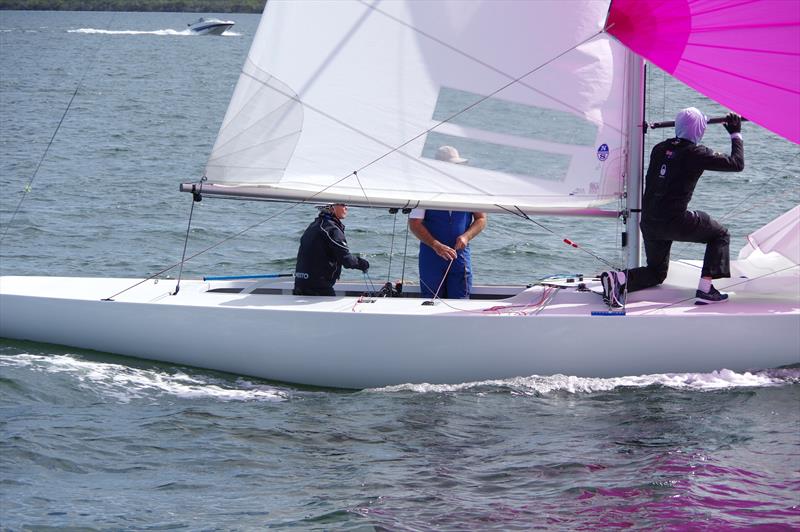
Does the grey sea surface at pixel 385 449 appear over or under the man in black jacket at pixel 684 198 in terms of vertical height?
under

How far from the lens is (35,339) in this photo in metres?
8.02

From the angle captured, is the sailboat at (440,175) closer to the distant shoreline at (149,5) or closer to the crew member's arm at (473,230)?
the crew member's arm at (473,230)

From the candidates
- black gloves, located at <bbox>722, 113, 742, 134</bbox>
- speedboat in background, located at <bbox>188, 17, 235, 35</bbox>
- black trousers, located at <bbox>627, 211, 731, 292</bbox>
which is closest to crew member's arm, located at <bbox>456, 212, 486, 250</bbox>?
black trousers, located at <bbox>627, 211, 731, 292</bbox>

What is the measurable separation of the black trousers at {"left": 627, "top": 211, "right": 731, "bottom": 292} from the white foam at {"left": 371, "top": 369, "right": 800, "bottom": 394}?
0.63m

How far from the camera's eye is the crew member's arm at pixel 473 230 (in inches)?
307

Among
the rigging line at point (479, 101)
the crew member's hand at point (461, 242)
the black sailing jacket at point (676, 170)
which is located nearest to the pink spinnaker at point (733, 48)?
the black sailing jacket at point (676, 170)

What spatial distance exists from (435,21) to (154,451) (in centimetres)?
317

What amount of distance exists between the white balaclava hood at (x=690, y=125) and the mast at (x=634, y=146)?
1.08 ft

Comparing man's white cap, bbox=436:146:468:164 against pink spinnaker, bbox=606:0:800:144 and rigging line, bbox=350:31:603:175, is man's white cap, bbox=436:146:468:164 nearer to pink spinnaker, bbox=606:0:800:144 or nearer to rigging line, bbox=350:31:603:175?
rigging line, bbox=350:31:603:175

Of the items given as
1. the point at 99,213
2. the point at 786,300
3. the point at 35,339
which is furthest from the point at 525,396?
the point at 99,213

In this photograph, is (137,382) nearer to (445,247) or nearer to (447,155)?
(445,247)

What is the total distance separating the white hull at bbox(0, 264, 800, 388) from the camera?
7434 millimetres

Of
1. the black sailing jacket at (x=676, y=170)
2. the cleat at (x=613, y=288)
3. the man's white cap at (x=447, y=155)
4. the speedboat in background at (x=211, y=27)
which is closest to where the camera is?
the black sailing jacket at (x=676, y=170)

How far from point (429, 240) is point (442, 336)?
0.71m
